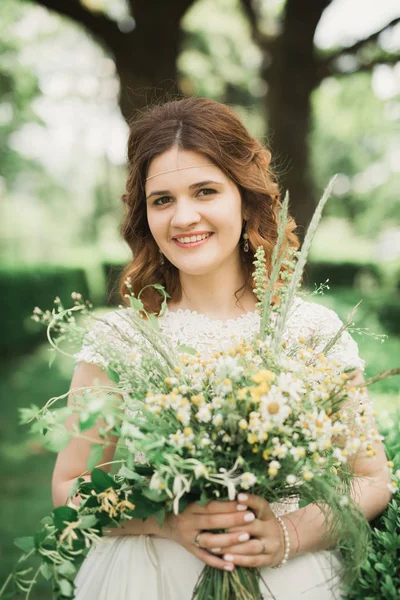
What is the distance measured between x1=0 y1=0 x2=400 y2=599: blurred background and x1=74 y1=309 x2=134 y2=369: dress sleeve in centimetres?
78

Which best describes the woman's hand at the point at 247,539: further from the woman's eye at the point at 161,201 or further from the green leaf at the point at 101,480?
the woman's eye at the point at 161,201

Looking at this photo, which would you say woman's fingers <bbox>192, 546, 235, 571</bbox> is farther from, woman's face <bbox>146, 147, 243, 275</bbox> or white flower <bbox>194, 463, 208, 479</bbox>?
woman's face <bbox>146, 147, 243, 275</bbox>

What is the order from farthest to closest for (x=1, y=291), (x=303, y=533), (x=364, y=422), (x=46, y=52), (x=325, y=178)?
(x=325, y=178) → (x=46, y=52) → (x=1, y=291) → (x=303, y=533) → (x=364, y=422)

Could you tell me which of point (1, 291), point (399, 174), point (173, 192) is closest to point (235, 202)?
point (173, 192)

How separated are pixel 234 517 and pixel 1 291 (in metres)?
10.5

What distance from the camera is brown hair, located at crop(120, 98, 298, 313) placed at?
98.3 inches

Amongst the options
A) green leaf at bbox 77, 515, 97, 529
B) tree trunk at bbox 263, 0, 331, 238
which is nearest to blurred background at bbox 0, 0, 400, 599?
tree trunk at bbox 263, 0, 331, 238

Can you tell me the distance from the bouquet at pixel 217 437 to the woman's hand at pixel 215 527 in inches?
1.6

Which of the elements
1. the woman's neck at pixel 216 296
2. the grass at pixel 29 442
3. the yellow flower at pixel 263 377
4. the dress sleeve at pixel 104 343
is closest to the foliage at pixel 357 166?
the grass at pixel 29 442

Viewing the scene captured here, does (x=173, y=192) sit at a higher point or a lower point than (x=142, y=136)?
lower

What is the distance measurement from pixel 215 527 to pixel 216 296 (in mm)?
1169

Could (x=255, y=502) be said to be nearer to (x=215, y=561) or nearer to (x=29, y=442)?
(x=215, y=561)

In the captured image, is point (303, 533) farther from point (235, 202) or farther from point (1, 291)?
point (1, 291)

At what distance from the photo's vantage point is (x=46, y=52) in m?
15.3
